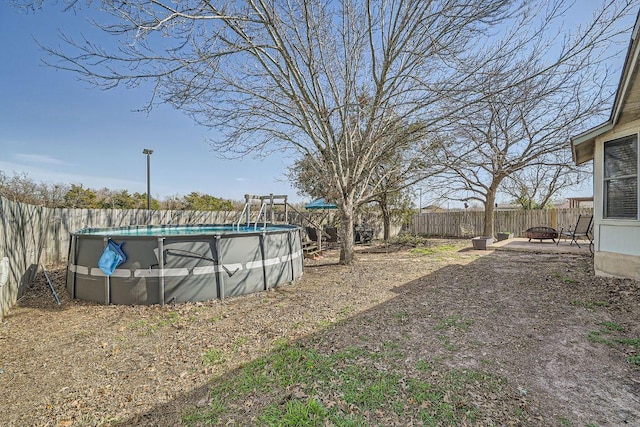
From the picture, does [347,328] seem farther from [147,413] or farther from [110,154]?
[110,154]

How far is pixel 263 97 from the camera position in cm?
728

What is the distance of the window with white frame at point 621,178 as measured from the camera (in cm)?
527

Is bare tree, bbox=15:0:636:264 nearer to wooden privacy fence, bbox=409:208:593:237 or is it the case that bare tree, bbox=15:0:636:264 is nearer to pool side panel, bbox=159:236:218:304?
pool side panel, bbox=159:236:218:304

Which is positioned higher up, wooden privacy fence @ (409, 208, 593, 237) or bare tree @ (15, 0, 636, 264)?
bare tree @ (15, 0, 636, 264)

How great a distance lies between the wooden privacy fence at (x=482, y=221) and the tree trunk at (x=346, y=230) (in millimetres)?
11495

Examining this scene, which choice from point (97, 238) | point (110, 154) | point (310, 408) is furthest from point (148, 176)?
point (310, 408)

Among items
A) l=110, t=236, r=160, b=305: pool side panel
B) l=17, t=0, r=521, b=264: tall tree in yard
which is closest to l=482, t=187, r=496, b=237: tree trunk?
l=17, t=0, r=521, b=264: tall tree in yard

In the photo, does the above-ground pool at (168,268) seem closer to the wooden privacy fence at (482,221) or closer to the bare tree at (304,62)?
the bare tree at (304,62)

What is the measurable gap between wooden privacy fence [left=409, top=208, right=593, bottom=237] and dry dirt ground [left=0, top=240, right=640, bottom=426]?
10.8 m

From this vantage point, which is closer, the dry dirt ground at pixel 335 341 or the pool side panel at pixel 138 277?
the dry dirt ground at pixel 335 341

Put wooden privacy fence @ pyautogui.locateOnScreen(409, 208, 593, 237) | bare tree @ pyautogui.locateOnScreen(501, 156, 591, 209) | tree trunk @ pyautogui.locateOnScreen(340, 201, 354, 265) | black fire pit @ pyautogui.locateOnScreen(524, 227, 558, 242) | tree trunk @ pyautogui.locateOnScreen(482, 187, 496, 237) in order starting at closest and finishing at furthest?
1. tree trunk @ pyautogui.locateOnScreen(340, 201, 354, 265)
2. black fire pit @ pyautogui.locateOnScreen(524, 227, 558, 242)
3. tree trunk @ pyautogui.locateOnScreen(482, 187, 496, 237)
4. wooden privacy fence @ pyautogui.locateOnScreen(409, 208, 593, 237)
5. bare tree @ pyautogui.locateOnScreen(501, 156, 591, 209)

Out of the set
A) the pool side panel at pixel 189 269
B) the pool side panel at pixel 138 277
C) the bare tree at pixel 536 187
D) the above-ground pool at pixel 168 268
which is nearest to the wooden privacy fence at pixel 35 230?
the above-ground pool at pixel 168 268

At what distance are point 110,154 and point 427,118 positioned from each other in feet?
39.2

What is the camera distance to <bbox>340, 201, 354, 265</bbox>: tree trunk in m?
7.91
